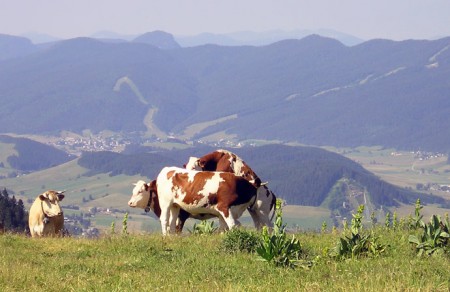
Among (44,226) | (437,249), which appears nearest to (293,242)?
(437,249)

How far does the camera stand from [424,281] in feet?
39.2

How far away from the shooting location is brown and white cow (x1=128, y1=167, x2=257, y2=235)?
69.4ft

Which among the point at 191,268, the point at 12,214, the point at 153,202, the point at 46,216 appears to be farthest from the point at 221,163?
the point at 12,214

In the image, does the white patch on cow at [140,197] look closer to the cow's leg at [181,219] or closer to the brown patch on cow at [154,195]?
the brown patch on cow at [154,195]

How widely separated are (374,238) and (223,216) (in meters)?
6.25

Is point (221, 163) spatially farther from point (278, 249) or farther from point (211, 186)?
point (278, 249)

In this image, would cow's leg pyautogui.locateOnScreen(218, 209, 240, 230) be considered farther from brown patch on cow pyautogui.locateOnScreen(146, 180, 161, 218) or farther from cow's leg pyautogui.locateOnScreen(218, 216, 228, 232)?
brown patch on cow pyautogui.locateOnScreen(146, 180, 161, 218)

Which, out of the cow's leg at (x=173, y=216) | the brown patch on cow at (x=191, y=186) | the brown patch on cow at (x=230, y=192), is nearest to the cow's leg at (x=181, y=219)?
the cow's leg at (x=173, y=216)

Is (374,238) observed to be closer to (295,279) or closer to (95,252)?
(295,279)

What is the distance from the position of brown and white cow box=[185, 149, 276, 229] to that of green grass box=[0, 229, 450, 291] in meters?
4.60

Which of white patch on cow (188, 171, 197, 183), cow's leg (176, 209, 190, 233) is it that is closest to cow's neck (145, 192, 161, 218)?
cow's leg (176, 209, 190, 233)

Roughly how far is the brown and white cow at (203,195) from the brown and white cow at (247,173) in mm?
1209

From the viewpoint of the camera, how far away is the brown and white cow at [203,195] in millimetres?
21156

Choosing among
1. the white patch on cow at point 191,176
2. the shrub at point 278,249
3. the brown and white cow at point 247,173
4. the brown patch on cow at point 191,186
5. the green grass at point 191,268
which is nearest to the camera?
the green grass at point 191,268
